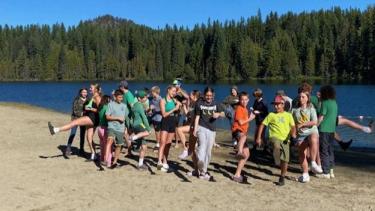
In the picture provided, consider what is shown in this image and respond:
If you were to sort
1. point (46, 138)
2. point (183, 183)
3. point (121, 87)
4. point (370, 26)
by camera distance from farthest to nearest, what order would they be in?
point (370, 26) < point (46, 138) < point (121, 87) < point (183, 183)

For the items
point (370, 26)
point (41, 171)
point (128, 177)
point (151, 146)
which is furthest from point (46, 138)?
point (370, 26)

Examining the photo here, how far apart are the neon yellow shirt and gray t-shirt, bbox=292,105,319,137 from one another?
57cm

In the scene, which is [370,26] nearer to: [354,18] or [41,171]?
[354,18]

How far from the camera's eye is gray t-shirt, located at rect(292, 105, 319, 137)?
11156 millimetres

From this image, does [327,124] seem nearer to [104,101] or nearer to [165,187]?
[165,187]

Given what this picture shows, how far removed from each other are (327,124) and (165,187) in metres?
3.91

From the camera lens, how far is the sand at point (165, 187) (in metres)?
9.23

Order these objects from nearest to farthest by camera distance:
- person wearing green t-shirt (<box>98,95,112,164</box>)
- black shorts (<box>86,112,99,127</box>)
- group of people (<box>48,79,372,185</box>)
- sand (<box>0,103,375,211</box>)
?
sand (<box>0,103,375,211</box>), group of people (<box>48,79,372,185</box>), person wearing green t-shirt (<box>98,95,112,164</box>), black shorts (<box>86,112,99,127</box>)

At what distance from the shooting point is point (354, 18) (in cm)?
18300

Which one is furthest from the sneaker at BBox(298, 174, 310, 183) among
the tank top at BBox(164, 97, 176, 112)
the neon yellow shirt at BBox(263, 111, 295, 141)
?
the tank top at BBox(164, 97, 176, 112)

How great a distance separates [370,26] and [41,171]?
154 meters

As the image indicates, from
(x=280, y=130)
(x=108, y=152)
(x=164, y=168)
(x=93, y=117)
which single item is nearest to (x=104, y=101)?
(x=93, y=117)

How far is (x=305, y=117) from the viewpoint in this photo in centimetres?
1117

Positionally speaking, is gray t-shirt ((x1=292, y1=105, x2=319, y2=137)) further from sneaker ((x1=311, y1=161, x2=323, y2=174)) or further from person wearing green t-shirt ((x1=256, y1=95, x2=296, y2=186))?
sneaker ((x1=311, y1=161, x2=323, y2=174))
